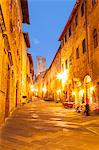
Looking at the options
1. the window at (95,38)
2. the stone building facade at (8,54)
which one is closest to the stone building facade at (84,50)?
the window at (95,38)

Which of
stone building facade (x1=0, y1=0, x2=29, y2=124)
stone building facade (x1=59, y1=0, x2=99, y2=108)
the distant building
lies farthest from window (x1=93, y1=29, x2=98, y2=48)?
the distant building

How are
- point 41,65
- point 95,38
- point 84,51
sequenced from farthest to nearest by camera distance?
point 41,65
point 84,51
point 95,38

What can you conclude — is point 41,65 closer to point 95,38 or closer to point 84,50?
point 84,50

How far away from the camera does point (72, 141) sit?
6.27 meters

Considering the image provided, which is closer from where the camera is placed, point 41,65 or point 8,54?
point 8,54

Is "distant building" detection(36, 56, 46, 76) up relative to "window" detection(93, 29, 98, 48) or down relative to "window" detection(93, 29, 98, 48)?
up

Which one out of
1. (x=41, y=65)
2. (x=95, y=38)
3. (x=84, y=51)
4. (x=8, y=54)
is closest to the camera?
(x=8, y=54)

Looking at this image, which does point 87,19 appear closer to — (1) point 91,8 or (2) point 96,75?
(1) point 91,8

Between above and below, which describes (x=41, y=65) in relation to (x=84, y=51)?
above

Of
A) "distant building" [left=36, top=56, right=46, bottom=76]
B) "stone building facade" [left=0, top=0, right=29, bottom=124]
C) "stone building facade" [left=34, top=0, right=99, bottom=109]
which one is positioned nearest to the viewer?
"stone building facade" [left=0, top=0, right=29, bottom=124]

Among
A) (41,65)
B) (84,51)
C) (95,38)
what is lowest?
(84,51)

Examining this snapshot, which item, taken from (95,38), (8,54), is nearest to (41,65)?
(95,38)

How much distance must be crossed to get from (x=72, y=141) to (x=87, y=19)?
48.3 ft

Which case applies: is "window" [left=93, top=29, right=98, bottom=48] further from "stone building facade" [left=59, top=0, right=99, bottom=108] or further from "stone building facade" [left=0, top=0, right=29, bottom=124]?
"stone building facade" [left=0, top=0, right=29, bottom=124]
